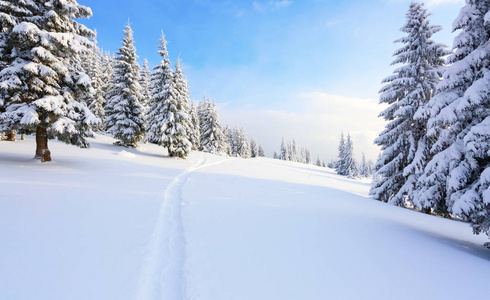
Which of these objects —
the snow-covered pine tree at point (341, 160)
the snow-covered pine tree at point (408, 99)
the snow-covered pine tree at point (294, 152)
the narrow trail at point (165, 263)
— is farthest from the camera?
the snow-covered pine tree at point (294, 152)

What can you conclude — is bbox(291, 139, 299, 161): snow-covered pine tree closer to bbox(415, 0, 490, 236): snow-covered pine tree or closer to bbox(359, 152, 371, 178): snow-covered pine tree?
bbox(359, 152, 371, 178): snow-covered pine tree

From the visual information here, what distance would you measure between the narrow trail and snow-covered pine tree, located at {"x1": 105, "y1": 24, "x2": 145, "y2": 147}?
1960 centimetres

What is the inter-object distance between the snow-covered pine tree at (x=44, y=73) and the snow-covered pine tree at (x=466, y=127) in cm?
1573

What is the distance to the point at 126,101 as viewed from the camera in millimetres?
22562

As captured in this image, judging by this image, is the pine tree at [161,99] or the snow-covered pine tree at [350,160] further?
the snow-covered pine tree at [350,160]

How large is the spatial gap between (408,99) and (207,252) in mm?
15290

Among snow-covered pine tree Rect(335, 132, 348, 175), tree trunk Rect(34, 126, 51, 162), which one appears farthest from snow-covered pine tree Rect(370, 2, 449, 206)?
snow-covered pine tree Rect(335, 132, 348, 175)

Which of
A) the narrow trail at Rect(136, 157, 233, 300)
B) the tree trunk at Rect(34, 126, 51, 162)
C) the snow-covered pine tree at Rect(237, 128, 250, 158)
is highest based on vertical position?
the snow-covered pine tree at Rect(237, 128, 250, 158)

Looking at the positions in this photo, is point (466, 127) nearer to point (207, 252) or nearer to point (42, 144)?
point (207, 252)

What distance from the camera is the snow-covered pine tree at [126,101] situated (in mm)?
22500

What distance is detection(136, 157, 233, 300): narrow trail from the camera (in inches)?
130

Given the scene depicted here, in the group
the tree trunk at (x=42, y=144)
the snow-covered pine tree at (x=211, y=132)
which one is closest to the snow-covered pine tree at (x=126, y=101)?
the tree trunk at (x=42, y=144)

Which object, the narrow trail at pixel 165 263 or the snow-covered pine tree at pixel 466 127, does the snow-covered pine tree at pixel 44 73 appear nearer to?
the narrow trail at pixel 165 263

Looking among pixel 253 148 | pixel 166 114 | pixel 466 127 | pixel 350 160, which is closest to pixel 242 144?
pixel 253 148
